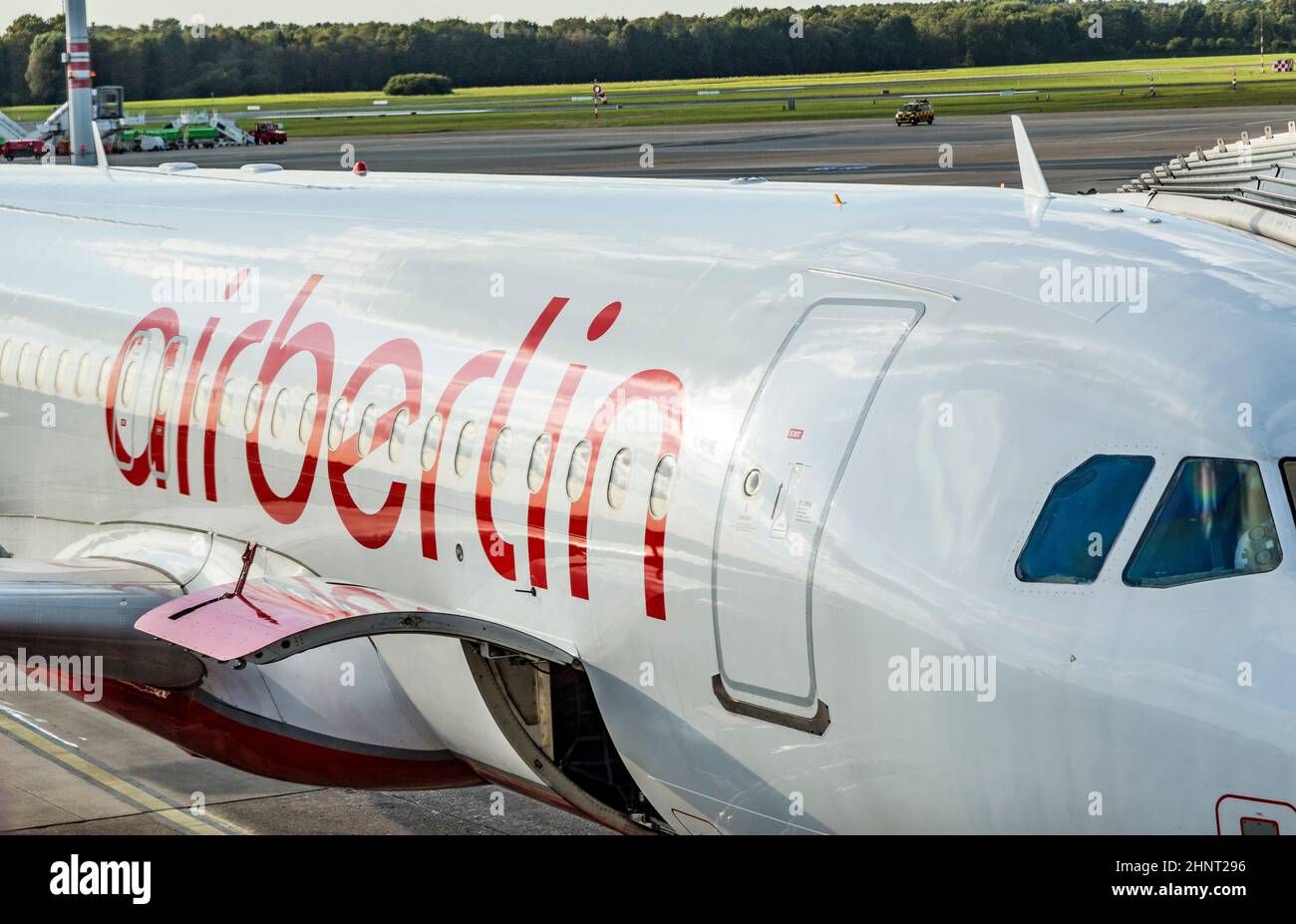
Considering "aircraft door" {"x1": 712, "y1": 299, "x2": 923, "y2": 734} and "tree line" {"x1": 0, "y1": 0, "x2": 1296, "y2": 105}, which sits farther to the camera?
"tree line" {"x1": 0, "y1": 0, "x2": 1296, "y2": 105}

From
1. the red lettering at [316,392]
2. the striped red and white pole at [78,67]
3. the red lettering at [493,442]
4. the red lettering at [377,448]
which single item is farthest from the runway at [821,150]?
the red lettering at [493,442]

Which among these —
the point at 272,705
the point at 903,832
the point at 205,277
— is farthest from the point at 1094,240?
the point at 205,277

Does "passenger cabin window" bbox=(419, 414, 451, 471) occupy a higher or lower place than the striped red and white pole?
lower

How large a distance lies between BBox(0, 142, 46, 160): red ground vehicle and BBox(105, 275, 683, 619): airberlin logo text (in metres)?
66.6

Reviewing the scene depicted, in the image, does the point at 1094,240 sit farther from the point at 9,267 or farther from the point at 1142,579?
the point at 9,267

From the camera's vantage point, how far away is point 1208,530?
6.18m

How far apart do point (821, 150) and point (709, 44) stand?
56.0 meters

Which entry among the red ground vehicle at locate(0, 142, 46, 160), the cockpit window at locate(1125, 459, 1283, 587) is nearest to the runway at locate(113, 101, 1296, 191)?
the red ground vehicle at locate(0, 142, 46, 160)

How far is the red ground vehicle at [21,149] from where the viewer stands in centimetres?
7450

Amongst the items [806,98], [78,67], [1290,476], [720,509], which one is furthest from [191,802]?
[806,98]

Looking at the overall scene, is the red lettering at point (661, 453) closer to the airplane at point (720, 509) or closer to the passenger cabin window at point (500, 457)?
the airplane at point (720, 509)

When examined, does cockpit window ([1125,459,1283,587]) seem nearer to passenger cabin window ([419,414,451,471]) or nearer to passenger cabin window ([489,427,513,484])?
passenger cabin window ([489,427,513,484])

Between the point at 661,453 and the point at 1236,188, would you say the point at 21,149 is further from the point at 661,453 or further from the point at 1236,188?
the point at 661,453

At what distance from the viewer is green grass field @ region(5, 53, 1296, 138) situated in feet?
309
